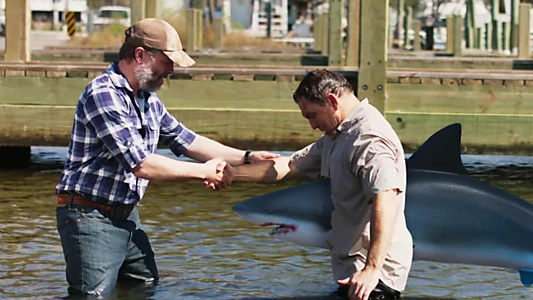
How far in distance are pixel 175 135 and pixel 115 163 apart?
77 centimetres

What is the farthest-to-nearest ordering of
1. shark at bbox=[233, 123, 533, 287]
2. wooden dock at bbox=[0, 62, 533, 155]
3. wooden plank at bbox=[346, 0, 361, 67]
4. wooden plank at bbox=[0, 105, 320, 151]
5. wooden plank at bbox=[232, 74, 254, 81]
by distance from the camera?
wooden plank at bbox=[346, 0, 361, 67] < wooden plank at bbox=[232, 74, 254, 81] < wooden plank at bbox=[0, 105, 320, 151] < wooden dock at bbox=[0, 62, 533, 155] < shark at bbox=[233, 123, 533, 287]

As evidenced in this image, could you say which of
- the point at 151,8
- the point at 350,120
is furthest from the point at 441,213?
the point at 151,8

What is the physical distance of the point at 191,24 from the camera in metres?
24.0

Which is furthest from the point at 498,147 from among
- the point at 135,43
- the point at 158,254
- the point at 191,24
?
the point at 191,24

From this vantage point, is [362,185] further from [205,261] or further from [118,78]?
[205,261]

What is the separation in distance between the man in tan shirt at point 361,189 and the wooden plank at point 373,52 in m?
4.83

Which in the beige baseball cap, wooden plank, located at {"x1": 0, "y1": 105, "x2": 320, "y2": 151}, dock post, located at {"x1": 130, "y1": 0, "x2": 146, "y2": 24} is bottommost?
wooden plank, located at {"x1": 0, "y1": 105, "x2": 320, "y2": 151}

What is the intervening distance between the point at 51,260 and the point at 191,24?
16.7 metres

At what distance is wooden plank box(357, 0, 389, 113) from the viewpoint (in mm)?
10031

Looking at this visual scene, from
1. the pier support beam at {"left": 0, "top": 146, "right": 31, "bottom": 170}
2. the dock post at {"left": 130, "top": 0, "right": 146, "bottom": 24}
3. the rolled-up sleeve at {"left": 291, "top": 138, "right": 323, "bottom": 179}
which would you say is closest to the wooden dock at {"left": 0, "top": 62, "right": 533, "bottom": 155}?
the dock post at {"left": 130, "top": 0, "right": 146, "bottom": 24}

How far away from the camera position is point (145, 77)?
223 inches

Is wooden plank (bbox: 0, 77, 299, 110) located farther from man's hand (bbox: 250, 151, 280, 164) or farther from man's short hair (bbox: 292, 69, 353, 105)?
man's short hair (bbox: 292, 69, 353, 105)

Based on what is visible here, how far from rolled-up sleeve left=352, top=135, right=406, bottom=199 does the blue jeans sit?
1.58 m

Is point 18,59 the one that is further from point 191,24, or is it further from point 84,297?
point 191,24
